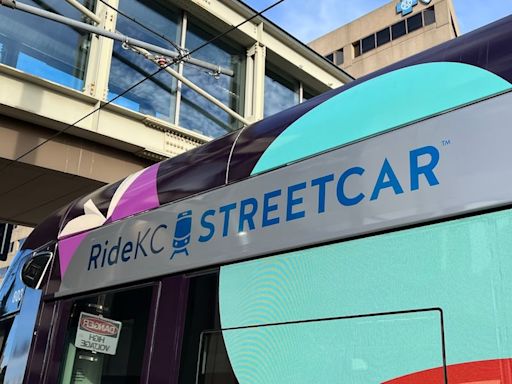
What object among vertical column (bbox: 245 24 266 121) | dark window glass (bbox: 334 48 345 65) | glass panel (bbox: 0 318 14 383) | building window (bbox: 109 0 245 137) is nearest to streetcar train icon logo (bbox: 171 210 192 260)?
glass panel (bbox: 0 318 14 383)

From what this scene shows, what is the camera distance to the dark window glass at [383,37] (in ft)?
133

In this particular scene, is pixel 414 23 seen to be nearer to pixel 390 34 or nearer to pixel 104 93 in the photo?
pixel 390 34

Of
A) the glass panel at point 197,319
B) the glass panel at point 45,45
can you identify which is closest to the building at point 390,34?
the glass panel at point 45,45

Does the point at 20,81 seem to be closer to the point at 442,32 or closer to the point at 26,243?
the point at 26,243

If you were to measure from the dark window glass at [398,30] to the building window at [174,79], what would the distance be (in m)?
30.3

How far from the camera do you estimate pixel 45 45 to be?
30.2 feet

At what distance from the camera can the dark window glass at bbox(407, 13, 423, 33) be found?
38.8 m

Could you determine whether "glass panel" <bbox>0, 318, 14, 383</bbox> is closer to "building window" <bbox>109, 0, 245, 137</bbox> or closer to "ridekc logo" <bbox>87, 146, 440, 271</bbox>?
"ridekc logo" <bbox>87, 146, 440, 271</bbox>

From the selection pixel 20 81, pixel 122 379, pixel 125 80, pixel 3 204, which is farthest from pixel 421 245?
pixel 3 204

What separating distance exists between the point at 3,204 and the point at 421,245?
35.4 ft

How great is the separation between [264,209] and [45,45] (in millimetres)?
7977

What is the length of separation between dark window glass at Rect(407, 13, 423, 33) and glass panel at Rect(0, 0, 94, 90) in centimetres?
3377

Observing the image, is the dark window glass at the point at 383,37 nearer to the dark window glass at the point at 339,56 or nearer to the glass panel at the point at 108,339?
the dark window glass at the point at 339,56

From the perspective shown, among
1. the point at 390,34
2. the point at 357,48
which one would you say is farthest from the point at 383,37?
the point at 357,48
